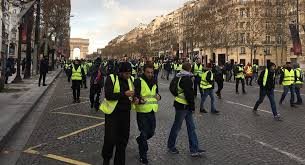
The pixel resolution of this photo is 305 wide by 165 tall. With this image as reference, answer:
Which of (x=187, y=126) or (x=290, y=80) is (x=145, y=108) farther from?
(x=290, y=80)

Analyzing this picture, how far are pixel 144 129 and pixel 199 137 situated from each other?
2574mm

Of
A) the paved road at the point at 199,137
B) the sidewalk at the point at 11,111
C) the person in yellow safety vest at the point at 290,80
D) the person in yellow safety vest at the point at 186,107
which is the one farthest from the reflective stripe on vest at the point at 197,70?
the person in yellow safety vest at the point at 186,107

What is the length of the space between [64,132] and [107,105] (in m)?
4.00

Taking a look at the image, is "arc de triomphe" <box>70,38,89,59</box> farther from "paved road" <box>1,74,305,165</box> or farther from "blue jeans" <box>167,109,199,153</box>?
"blue jeans" <box>167,109,199,153</box>

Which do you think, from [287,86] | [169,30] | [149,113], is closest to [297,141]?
[149,113]

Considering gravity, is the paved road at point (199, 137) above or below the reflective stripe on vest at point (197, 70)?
below

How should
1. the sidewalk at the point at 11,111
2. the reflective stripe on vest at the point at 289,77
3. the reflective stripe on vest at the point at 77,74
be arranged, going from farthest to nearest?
1. the reflective stripe on vest at the point at 289,77
2. the reflective stripe on vest at the point at 77,74
3. the sidewalk at the point at 11,111

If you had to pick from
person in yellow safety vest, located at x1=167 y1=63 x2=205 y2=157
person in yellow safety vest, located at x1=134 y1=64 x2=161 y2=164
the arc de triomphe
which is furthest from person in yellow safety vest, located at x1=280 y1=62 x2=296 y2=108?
the arc de triomphe

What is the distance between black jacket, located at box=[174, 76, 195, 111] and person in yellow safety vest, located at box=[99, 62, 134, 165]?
166 centimetres

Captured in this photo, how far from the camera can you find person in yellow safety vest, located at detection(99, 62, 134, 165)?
5863 mm

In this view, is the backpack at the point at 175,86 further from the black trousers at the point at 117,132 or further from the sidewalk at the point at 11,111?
the sidewalk at the point at 11,111

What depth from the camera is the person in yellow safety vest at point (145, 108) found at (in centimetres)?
668

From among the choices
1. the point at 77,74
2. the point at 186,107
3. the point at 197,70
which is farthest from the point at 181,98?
the point at 197,70

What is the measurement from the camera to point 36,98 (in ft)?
53.8
